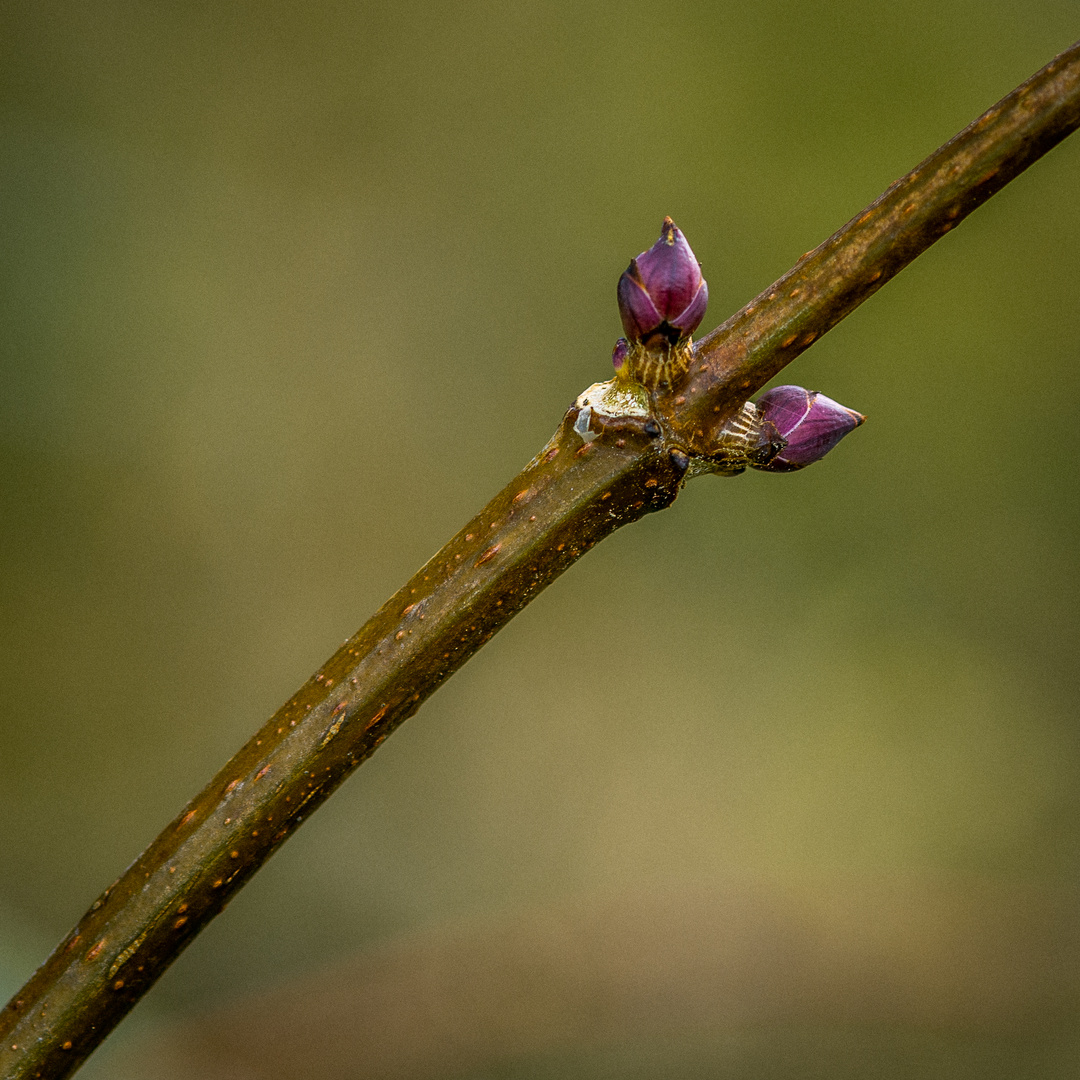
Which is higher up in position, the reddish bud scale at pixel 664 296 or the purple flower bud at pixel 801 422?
the reddish bud scale at pixel 664 296

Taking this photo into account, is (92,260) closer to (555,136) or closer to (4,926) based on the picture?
(555,136)

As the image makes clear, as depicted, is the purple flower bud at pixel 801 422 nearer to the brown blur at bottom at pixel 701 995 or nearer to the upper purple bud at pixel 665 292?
the upper purple bud at pixel 665 292

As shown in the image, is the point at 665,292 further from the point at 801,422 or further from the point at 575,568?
the point at 575,568

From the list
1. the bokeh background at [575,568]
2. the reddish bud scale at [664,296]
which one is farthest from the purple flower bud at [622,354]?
the bokeh background at [575,568]

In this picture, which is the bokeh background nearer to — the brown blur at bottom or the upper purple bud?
the brown blur at bottom

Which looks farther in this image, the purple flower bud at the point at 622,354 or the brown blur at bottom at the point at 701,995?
the brown blur at bottom at the point at 701,995

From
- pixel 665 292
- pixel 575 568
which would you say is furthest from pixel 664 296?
pixel 575 568
